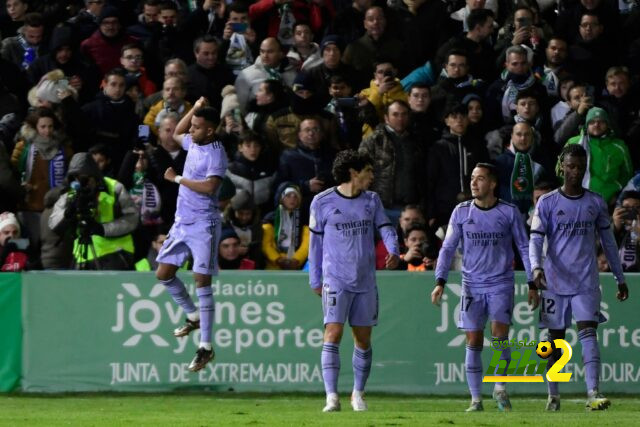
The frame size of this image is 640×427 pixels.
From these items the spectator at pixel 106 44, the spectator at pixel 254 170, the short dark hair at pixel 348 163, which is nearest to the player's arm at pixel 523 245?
the short dark hair at pixel 348 163

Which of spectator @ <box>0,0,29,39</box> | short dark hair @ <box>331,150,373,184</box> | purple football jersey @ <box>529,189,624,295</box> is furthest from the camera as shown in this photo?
spectator @ <box>0,0,29,39</box>

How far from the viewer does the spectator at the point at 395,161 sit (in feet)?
68.0

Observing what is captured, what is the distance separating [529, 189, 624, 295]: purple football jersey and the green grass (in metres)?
1.27

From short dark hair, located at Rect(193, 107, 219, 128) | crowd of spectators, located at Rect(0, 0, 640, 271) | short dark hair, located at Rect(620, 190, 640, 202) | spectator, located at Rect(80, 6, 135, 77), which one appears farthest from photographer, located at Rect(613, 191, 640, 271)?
spectator, located at Rect(80, 6, 135, 77)

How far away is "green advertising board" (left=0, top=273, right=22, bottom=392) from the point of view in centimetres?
1934

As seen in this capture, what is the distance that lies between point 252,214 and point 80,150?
8.82ft

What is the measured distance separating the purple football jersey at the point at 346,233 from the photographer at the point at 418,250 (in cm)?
348

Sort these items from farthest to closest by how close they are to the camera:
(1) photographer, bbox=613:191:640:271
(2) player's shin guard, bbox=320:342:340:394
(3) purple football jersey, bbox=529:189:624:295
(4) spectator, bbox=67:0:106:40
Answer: (4) spectator, bbox=67:0:106:40
(1) photographer, bbox=613:191:640:271
(3) purple football jersey, bbox=529:189:624:295
(2) player's shin guard, bbox=320:342:340:394

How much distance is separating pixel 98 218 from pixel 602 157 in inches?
241

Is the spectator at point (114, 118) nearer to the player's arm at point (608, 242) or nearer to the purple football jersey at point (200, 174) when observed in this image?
the purple football jersey at point (200, 174)

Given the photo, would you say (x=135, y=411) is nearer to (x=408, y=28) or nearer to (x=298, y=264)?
(x=298, y=264)

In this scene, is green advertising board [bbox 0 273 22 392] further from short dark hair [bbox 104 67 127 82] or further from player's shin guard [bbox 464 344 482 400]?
player's shin guard [bbox 464 344 482 400]

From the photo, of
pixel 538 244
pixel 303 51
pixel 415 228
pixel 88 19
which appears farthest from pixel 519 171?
pixel 88 19

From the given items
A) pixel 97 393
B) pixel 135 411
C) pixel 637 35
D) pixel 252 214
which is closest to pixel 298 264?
pixel 252 214
